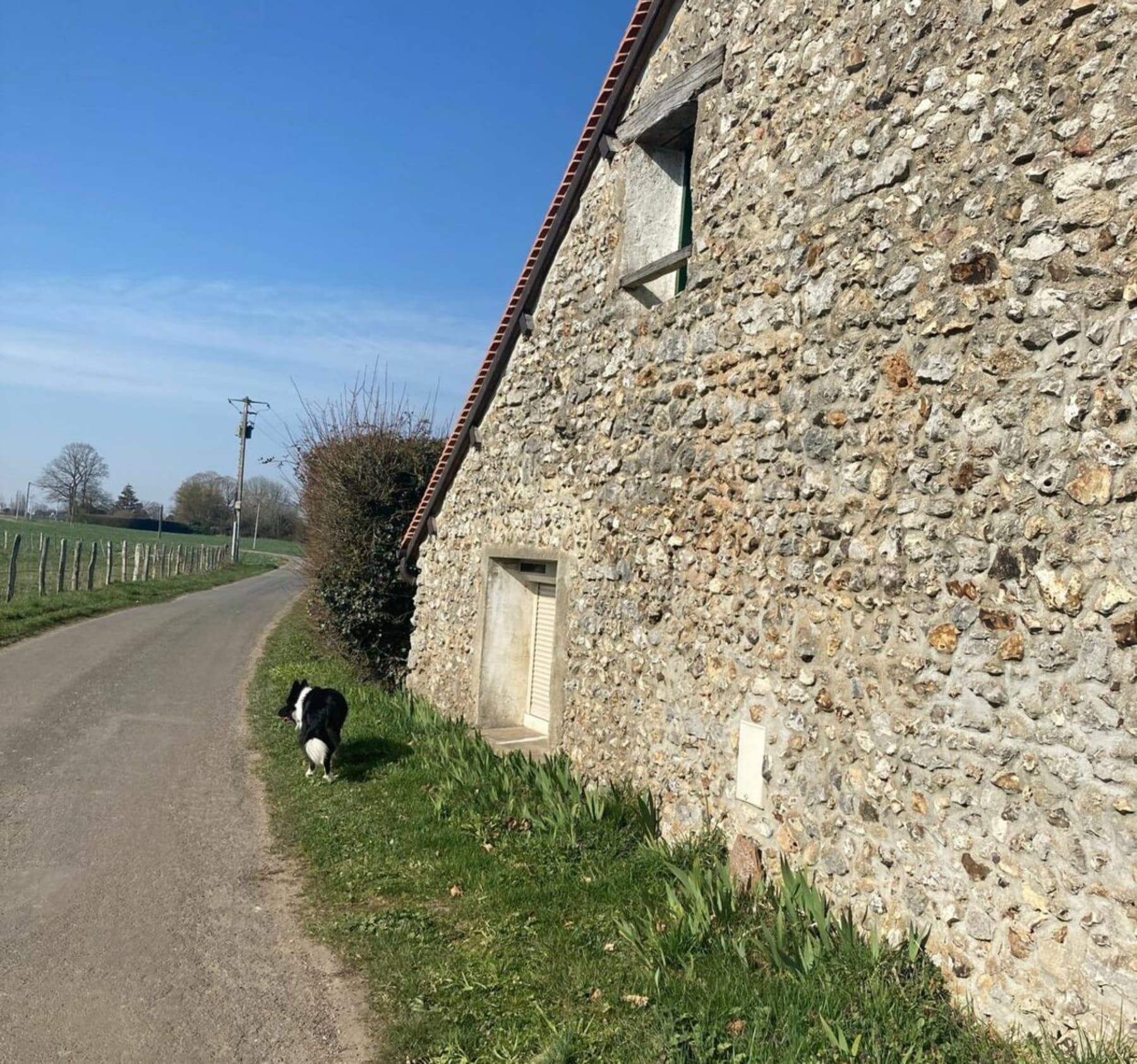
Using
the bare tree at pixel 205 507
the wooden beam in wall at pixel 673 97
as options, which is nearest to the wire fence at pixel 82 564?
the wooden beam in wall at pixel 673 97

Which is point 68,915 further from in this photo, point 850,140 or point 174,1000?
point 850,140

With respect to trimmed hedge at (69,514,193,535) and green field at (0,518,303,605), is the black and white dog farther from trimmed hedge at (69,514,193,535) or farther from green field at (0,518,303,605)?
trimmed hedge at (69,514,193,535)

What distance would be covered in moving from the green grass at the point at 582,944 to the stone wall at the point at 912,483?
326 mm

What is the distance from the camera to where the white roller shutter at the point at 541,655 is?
32.7ft

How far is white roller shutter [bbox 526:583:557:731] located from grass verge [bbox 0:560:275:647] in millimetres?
10806

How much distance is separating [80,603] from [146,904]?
61.7 ft

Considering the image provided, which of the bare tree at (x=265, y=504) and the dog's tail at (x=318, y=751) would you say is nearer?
the dog's tail at (x=318, y=751)

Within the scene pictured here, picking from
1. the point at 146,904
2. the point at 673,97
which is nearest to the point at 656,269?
the point at 673,97

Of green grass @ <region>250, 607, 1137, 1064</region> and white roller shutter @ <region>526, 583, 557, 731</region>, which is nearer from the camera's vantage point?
green grass @ <region>250, 607, 1137, 1064</region>

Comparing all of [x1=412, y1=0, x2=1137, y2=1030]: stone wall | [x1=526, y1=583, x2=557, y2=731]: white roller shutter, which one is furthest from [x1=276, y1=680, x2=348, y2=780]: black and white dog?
[x1=412, y1=0, x2=1137, y2=1030]: stone wall

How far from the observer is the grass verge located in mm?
17422

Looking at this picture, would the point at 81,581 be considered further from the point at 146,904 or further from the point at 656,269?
the point at 656,269

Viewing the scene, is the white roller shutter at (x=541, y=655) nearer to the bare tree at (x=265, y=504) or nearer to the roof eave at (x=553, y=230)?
the roof eave at (x=553, y=230)

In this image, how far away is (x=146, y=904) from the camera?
18.1ft
